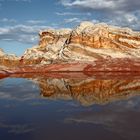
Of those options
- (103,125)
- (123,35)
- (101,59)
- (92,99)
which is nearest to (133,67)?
(101,59)

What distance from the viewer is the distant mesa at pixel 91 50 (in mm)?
51906

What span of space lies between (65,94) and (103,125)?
10.7m

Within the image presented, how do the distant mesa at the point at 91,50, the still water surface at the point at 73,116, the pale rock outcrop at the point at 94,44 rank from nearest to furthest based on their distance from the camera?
the still water surface at the point at 73,116, the distant mesa at the point at 91,50, the pale rock outcrop at the point at 94,44

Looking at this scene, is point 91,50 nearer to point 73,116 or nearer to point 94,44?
point 94,44

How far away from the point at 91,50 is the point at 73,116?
42.7 metres

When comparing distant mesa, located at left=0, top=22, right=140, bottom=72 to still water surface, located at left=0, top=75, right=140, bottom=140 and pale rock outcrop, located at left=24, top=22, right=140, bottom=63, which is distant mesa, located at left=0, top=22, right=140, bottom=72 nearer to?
pale rock outcrop, located at left=24, top=22, right=140, bottom=63

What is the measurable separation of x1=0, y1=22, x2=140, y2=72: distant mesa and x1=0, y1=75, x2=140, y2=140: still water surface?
25.6 m

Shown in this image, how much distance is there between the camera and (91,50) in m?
59.1

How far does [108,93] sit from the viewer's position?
24656mm

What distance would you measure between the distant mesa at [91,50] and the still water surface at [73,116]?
83.9ft

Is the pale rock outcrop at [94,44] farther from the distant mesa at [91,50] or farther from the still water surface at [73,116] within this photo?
the still water surface at [73,116]

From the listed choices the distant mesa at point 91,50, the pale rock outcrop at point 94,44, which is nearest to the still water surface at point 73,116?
the distant mesa at point 91,50

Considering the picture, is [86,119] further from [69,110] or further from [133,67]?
[133,67]

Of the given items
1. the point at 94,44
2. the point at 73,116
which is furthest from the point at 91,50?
the point at 73,116
